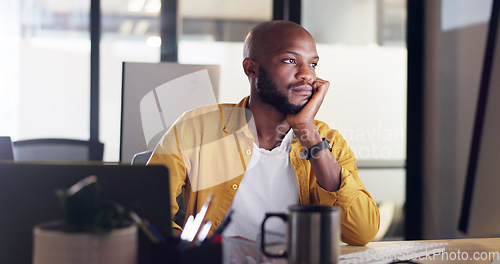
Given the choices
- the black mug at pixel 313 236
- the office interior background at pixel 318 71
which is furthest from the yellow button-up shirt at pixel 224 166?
the office interior background at pixel 318 71

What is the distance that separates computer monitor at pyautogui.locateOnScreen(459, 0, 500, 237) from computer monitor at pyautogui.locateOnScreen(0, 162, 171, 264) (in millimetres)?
2424

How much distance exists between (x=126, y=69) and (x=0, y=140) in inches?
73.7

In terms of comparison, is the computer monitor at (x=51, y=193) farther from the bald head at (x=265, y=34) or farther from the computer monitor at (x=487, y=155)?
the computer monitor at (x=487, y=155)

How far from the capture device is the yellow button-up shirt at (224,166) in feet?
5.03

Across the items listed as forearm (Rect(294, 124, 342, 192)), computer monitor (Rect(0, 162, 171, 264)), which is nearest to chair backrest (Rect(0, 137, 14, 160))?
computer monitor (Rect(0, 162, 171, 264))

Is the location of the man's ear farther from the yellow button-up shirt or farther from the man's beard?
the yellow button-up shirt

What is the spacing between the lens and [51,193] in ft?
2.80

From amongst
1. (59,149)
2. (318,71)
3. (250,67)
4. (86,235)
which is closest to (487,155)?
(318,71)

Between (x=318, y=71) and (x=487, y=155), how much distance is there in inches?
52.5

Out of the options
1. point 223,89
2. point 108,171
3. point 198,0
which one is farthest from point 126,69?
point 108,171

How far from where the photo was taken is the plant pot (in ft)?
2.34

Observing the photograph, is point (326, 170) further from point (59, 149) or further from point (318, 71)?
point (318, 71)

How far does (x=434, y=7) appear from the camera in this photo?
3.57m

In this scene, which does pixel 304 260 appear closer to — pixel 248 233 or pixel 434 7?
pixel 248 233
